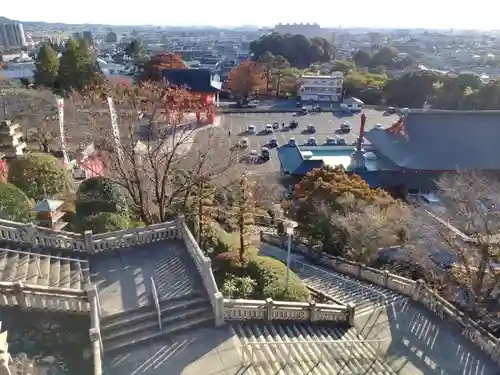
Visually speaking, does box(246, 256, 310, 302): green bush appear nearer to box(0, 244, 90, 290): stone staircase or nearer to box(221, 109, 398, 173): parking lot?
box(0, 244, 90, 290): stone staircase

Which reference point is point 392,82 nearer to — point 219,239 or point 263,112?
point 263,112

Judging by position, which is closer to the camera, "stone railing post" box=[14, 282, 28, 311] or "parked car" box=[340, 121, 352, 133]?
"stone railing post" box=[14, 282, 28, 311]

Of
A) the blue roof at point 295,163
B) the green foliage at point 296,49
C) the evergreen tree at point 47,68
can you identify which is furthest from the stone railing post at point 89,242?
the green foliage at point 296,49

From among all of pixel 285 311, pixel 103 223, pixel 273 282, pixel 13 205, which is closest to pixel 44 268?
pixel 103 223

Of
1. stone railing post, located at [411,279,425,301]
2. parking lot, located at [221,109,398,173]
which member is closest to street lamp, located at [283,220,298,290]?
stone railing post, located at [411,279,425,301]

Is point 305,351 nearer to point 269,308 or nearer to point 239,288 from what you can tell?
point 269,308

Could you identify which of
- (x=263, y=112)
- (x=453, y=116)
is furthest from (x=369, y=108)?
(x=453, y=116)

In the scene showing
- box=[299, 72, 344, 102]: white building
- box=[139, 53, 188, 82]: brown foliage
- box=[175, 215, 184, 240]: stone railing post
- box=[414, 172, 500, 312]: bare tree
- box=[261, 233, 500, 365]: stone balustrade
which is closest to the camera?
box=[261, 233, 500, 365]: stone balustrade
